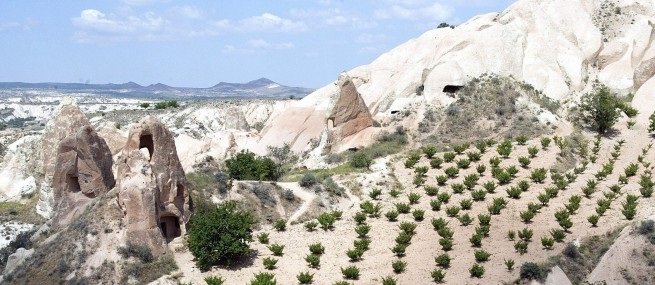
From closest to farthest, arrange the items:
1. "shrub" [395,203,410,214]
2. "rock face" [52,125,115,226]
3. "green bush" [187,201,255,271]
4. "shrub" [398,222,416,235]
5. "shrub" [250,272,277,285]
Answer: "shrub" [250,272,277,285], "green bush" [187,201,255,271], "shrub" [398,222,416,235], "shrub" [395,203,410,214], "rock face" [52,125,115,226]

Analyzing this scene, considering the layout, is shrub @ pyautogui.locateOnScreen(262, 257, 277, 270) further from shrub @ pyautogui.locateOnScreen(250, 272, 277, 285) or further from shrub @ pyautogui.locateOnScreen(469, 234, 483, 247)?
shrub @ pyautogui.locateOnScreen(469, 234, 483, 247)

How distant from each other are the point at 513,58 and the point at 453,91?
19.4ft

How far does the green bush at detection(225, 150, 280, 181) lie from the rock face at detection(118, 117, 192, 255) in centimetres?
833

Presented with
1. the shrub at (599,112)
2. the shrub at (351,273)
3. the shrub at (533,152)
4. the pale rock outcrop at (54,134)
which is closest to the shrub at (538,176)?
the shrub at (533,152)

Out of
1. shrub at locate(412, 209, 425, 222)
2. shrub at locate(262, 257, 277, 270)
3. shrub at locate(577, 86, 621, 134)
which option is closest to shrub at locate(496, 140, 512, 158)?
shrub at locate(577, 86, 621, 134)

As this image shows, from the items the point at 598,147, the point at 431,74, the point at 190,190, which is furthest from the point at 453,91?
the point at 190,190

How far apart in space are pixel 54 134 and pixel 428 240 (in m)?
29.4

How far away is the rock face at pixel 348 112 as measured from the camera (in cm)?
4544

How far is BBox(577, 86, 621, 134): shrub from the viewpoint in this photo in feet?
136

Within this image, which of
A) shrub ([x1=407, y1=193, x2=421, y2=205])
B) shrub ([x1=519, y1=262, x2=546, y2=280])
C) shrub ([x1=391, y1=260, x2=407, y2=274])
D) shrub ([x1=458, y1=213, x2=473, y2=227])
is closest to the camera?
shrub ([x1=519, y1=262, x2=546, y2=280])

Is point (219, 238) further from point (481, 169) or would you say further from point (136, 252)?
point (481, 169)

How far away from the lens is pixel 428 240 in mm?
29375

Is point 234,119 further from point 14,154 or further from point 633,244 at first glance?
point 633,244

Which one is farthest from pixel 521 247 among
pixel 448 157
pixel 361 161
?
pixel 361 161
